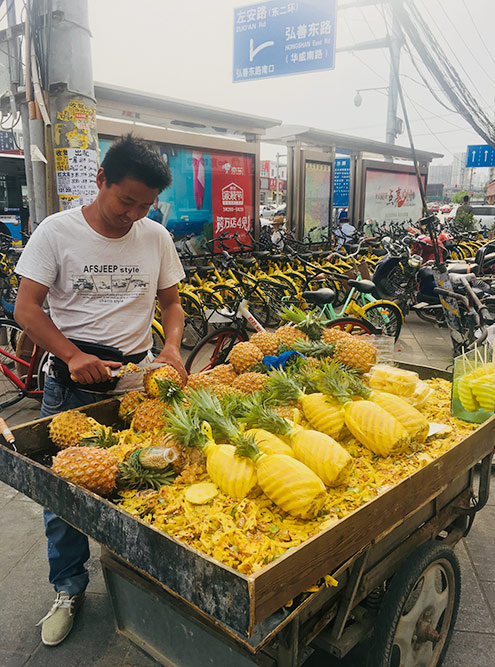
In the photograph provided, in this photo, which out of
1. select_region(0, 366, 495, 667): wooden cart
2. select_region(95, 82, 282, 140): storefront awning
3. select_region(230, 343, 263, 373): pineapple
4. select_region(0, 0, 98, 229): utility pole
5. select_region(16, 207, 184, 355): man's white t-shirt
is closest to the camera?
select_region(0, 366, 495, 667): wooden cart

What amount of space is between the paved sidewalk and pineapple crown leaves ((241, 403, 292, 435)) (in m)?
1.16

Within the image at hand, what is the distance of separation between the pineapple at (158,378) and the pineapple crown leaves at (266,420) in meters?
0.44

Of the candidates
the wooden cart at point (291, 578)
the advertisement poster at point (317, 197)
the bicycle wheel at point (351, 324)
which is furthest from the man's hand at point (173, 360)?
the advertisement poster at point (317, 197)

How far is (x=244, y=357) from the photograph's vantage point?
2.63m

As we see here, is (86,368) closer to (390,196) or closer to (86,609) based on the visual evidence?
(86,609)

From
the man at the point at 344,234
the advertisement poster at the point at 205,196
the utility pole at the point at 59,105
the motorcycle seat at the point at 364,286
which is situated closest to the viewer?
the utility pole at the point at 59,105

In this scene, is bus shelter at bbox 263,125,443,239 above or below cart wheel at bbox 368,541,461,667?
above

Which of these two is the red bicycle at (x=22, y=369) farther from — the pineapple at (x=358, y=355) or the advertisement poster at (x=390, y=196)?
the advertisement poster at (x=390, y=196)

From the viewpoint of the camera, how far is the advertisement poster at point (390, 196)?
609 inches

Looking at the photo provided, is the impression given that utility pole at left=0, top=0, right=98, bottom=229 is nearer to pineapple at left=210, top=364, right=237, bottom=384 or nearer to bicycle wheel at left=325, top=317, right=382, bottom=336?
pineapple at left=210, top=364, right=237, bottom=384

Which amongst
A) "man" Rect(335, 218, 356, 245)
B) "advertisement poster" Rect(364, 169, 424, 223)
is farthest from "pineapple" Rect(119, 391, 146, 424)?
"advertisement poster" Rect(364, 169, 424, 223)

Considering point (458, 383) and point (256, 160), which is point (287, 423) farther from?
point (256, 160)

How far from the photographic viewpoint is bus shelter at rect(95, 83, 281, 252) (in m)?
7.54

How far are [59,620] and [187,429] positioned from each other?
1.43 m
